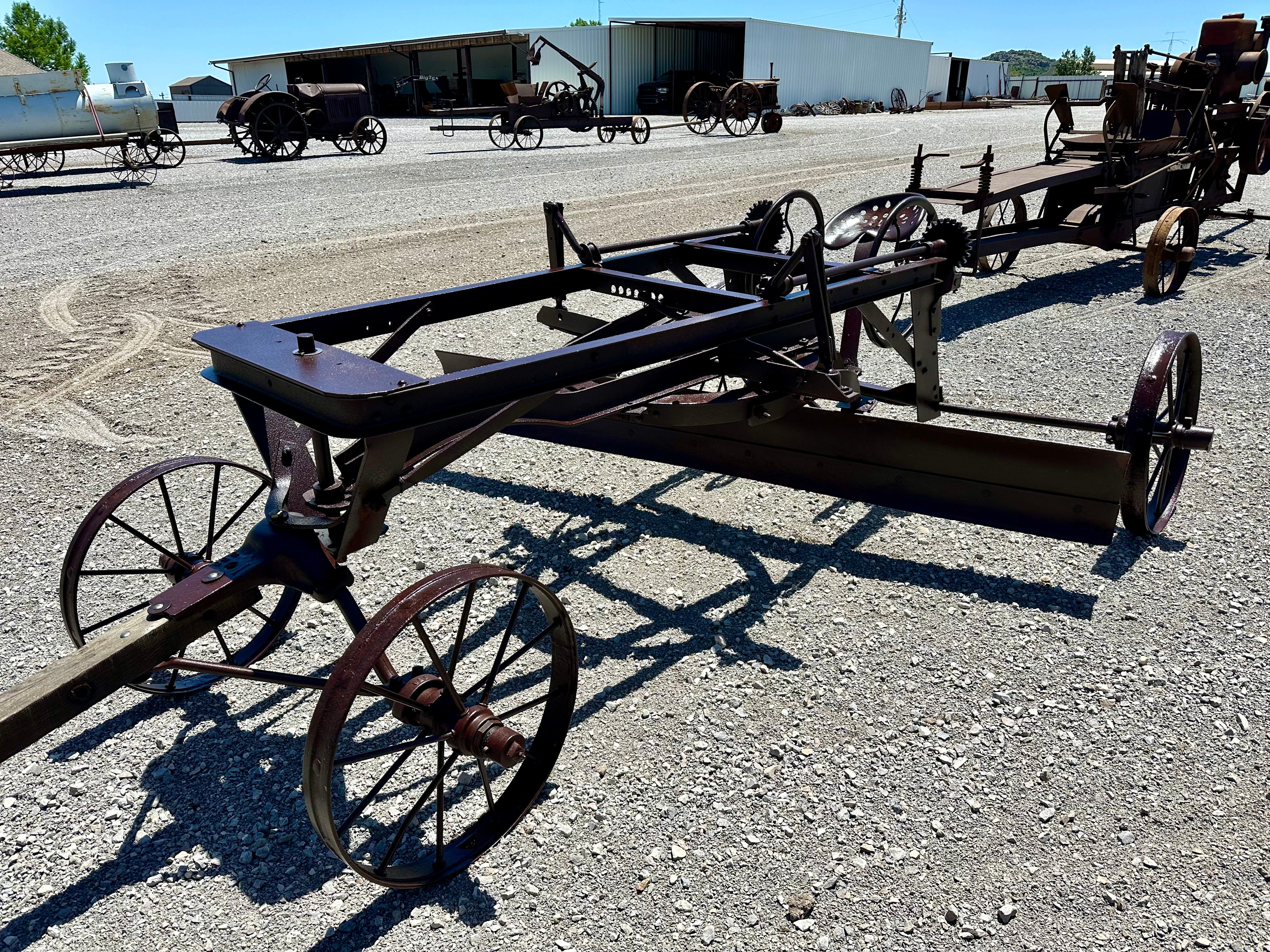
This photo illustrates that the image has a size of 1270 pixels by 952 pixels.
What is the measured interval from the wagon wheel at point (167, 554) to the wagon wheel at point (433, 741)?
0.64 m

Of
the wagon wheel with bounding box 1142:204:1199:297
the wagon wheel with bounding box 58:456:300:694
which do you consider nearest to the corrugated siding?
the wagon wheel with bounding box 1142:204:1199:297

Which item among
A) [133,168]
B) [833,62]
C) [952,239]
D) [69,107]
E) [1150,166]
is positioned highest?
[833,62]

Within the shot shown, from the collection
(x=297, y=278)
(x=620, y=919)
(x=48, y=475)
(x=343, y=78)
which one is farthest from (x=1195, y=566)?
(x=343, y=78)

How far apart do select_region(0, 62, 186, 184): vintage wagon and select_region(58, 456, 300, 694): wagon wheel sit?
50.1ft

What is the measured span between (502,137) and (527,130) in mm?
2062

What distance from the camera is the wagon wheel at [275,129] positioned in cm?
2152

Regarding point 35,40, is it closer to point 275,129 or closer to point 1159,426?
point 275,129

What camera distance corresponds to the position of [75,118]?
18.1 m

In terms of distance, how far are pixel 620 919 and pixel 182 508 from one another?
139 inches

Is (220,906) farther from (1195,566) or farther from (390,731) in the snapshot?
(1195,566)

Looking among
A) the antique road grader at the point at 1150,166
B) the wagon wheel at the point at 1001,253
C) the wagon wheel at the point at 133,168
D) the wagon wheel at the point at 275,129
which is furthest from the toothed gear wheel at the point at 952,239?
the wagon wheel at the point at 275,129

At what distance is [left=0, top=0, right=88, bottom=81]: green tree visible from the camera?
2317 inches

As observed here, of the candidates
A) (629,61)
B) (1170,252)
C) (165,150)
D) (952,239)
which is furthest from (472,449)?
(629,61)

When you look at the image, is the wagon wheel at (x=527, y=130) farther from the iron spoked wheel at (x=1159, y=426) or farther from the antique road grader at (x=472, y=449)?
the iron spoked wheel at (x=1159, y=426)
